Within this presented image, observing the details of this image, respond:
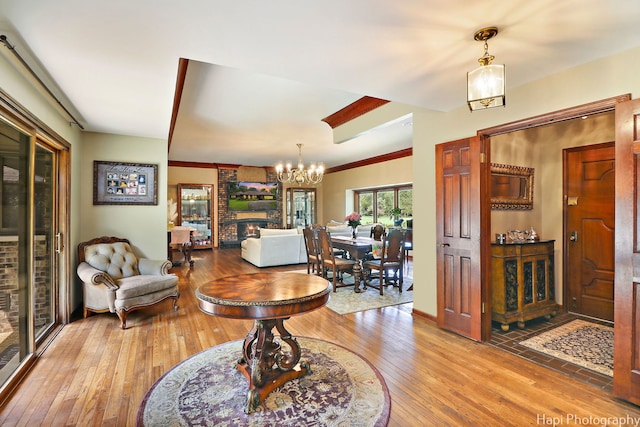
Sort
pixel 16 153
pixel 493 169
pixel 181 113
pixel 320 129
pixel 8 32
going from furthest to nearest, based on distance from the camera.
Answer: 1. pixel 320 129
2. pixel 181 113
3. pixel 493 169
4. pixel 16 153
5. pixel 8 32

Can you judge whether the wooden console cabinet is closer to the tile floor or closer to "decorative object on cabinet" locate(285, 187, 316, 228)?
the tile floor

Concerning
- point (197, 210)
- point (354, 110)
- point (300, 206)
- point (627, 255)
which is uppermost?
point (354, 110)

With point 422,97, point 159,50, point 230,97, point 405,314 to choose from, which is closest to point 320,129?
point 230,97

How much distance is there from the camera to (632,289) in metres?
2.14

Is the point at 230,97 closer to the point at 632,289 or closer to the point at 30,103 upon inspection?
the point at 30,103

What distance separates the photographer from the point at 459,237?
330 centimetres

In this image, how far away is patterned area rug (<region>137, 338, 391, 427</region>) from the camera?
1916 millimetres

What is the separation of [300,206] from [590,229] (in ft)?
29.8

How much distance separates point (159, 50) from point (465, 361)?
3.29m

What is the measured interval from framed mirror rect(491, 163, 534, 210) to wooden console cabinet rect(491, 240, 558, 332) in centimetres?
50

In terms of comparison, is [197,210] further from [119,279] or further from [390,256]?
[390,256]

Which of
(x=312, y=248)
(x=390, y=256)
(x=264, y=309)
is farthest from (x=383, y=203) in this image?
(x=264, y=309)

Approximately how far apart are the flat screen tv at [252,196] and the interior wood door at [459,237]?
27.1 ft

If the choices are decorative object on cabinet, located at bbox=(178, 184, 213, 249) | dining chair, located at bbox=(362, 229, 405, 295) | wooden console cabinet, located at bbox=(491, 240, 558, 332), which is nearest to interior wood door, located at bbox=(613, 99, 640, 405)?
wooden console cabinet, located at bbox=(491, 240, 558, 332)
